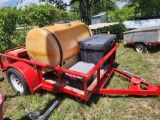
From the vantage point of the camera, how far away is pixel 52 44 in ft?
11.6

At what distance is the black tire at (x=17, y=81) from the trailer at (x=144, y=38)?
225 inches

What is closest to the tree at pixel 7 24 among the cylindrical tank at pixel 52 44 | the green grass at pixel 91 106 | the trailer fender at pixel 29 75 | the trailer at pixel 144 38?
the green grass at pixel 91 106

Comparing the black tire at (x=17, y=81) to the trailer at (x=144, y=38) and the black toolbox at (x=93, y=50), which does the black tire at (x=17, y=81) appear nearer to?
the black toolbox at (x=93, y=50)

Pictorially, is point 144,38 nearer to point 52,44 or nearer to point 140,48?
point 140,48

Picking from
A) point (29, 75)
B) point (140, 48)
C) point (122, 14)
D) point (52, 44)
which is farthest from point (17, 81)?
point (122, 14)

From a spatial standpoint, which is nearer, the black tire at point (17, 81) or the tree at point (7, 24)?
the black tire at point (17, 81)

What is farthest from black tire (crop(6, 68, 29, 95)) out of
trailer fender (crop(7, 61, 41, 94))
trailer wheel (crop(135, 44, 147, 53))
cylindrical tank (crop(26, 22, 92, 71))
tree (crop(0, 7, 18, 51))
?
trailer wheel (crop(135, 44, 147, 53))

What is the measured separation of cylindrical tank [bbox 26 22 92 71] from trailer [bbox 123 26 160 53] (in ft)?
13.8

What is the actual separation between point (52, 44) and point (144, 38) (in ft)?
16.9

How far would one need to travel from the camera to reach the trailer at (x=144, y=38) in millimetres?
6745

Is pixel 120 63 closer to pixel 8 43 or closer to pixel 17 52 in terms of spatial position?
pixel 17 52

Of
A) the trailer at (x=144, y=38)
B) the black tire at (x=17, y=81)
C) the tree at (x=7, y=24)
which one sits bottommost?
the black tire at (x=17, y=81)

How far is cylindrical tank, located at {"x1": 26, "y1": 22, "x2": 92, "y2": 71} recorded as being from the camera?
3551mm

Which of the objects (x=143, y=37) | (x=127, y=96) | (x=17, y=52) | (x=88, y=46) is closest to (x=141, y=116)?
(x=127, y=96)
